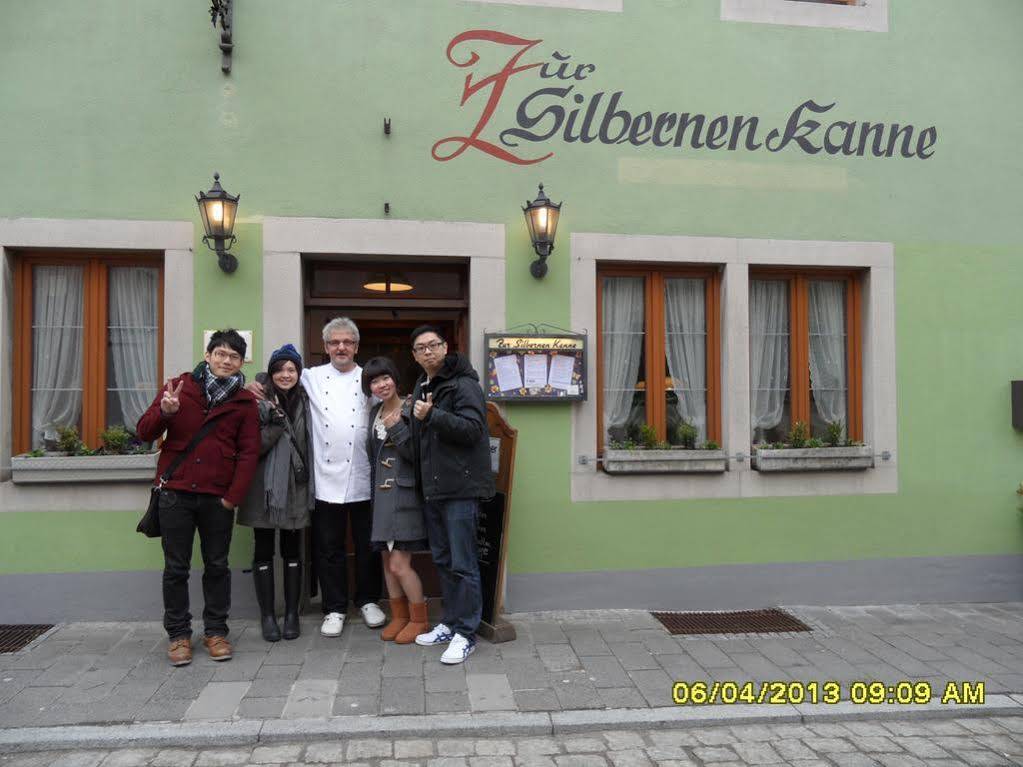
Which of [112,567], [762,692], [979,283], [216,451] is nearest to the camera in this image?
[762,692]

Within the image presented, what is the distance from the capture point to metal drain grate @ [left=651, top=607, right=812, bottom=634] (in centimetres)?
539

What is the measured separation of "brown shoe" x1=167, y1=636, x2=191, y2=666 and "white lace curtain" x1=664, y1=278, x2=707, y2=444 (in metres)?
3.97

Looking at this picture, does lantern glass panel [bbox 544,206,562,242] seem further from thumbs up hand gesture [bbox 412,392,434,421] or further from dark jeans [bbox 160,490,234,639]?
dark jeans [bbox 160,490,234,639]

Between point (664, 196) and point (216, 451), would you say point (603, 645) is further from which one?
point (664, 196)

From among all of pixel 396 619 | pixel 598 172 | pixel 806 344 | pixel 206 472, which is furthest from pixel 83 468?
pixel 806 344

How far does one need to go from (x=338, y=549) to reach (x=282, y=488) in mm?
643

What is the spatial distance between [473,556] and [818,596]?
3.06 m

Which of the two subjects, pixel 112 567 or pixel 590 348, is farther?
pixel 590 348

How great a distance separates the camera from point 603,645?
16.4ft

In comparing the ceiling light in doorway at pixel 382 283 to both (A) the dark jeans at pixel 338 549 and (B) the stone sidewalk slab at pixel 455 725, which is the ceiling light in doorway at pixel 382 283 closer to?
(A) the dark jeans at pixel 338 549

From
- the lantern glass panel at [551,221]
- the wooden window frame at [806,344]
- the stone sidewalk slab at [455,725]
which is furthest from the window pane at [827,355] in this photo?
the stone sidewalk slab at [455,725]

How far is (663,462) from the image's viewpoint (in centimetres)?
581

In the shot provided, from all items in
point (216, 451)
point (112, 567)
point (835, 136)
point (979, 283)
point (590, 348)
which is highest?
point (835, 136)

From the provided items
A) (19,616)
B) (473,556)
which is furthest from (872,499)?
(19,616)
